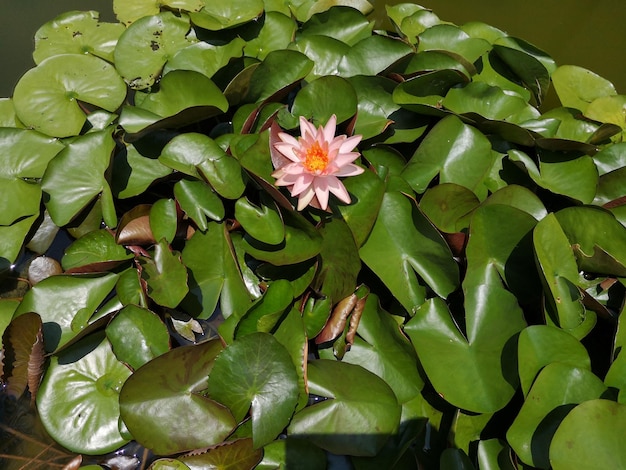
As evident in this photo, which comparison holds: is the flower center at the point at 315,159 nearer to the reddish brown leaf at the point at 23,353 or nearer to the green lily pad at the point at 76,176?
the green lily pad at the point at 76,176

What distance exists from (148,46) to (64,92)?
0.48 metres

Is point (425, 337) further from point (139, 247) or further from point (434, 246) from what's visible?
point (139, 247)

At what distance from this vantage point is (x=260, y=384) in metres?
A: 1.75

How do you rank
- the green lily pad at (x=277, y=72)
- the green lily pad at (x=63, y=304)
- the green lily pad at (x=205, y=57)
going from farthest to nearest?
1. the green lily pad at (x=205, y=57)
2. the green lily pad at (x=277, y=72)
3. the green lily pad at (x=63, y=304)

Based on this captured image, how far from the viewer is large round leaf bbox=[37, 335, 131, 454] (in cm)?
184

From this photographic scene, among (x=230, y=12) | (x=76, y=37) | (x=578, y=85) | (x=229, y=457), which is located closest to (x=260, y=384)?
(x=229, y=457)

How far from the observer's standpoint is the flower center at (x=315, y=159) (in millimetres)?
1846

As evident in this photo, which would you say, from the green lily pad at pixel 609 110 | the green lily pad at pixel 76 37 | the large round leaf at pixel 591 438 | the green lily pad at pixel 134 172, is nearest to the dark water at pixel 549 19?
the green lily pad at pixel 76 37

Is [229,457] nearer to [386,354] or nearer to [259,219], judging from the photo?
[386,354]

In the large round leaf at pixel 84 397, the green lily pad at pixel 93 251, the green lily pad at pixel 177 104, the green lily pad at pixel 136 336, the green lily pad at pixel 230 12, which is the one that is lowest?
the large round leaf at pixel 84 397

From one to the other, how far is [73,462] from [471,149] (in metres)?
2.04

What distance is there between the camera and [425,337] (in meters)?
1.87

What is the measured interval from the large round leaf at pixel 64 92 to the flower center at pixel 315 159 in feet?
4.05

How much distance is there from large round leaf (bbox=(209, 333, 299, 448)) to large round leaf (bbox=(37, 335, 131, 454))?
45 centimetres
